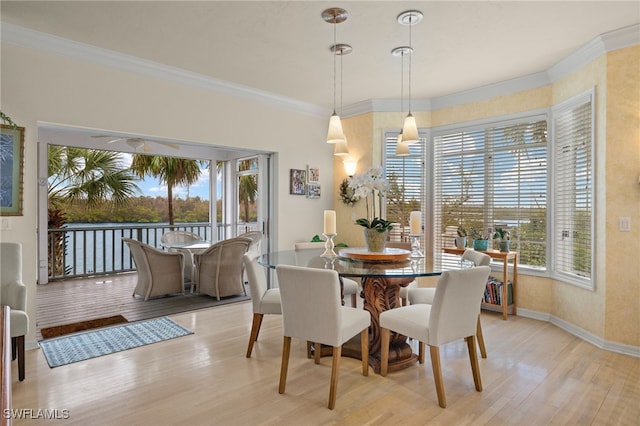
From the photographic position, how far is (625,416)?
2238 mm

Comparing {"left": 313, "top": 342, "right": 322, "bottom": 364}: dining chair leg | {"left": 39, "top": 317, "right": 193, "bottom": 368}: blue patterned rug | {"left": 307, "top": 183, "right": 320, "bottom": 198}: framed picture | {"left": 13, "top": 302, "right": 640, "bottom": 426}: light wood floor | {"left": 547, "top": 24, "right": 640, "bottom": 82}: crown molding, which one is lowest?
{"left": 13, "top": 302, "right": 640, "bottom": 426}: light wood floor

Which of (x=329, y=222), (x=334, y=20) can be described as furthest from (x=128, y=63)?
(x=329, y=222)

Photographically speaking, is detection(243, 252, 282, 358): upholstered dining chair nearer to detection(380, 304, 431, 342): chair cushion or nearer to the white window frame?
detection(380, 304, 431, 342): chair cushion

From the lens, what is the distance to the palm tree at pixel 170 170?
26.3 feet

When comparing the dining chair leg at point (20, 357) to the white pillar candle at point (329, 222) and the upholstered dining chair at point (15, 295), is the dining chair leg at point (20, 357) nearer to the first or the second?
the upholstered dining chair at point (15, 295)

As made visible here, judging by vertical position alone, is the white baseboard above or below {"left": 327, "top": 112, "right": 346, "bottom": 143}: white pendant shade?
below

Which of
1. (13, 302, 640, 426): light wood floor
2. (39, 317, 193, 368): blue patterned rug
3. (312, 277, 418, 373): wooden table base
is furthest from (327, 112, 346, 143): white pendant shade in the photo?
(39, 317, 193, 368): blue patterned rug

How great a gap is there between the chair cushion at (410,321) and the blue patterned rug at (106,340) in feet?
6.73

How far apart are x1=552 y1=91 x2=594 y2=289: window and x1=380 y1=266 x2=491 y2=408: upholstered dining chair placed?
5.87 ft

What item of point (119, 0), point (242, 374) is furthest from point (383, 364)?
point (119, 0)

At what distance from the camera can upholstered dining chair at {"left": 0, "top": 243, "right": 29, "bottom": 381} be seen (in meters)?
2.60

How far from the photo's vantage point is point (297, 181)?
17.4ft

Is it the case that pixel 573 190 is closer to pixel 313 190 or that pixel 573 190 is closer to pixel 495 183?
pixel 495 183

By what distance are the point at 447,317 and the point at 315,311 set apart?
0.83m
